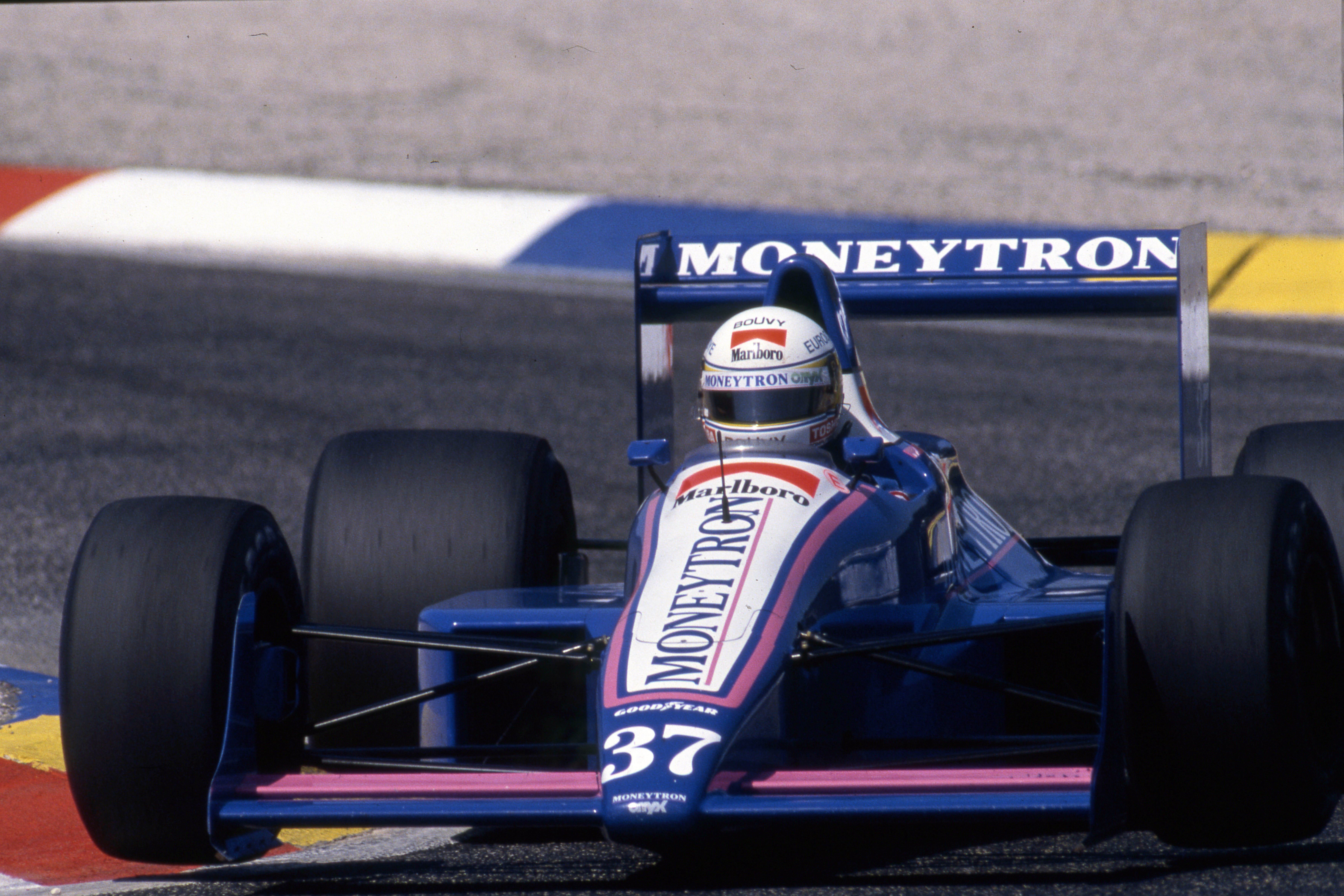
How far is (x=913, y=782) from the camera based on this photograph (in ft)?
13.1

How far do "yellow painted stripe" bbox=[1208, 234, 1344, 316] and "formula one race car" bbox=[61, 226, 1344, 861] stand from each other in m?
6.31

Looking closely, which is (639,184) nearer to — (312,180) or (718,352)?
(312,180)

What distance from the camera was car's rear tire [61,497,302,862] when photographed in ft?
14.1

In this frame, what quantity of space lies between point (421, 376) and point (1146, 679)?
7.22 meters

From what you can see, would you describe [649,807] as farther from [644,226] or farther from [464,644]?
[644,226]

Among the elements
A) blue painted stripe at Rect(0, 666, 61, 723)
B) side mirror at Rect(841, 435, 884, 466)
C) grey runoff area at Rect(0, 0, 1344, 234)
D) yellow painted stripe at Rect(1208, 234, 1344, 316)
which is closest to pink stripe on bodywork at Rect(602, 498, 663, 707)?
side mirror at Rect(841, 435, 884, 466)

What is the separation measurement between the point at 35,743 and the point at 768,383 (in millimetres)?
2101

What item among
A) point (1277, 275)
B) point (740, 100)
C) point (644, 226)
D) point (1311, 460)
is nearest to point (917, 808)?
point (1311, 460)

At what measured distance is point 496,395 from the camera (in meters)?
10.6

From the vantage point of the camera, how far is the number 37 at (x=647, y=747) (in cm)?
398

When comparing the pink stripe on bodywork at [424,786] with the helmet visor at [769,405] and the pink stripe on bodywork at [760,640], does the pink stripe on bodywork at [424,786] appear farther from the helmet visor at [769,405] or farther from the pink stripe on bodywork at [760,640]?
the helmet visor at [769,405]

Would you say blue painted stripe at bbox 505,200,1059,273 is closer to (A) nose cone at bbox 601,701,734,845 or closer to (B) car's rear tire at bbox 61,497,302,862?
(B) car's rear tire at bbox 61,497,302,862

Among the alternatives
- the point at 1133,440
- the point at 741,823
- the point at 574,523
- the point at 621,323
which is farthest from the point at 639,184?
the point at 741,823

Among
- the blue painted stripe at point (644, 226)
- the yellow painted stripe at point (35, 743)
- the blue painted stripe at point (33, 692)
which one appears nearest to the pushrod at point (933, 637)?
the yellow painted stripe at point (35, 743)
